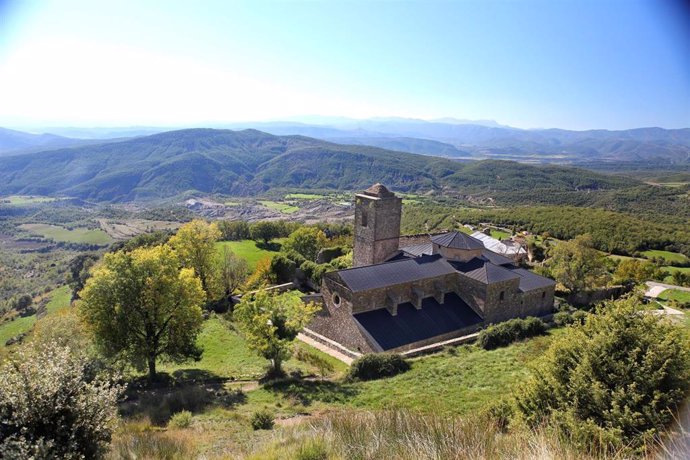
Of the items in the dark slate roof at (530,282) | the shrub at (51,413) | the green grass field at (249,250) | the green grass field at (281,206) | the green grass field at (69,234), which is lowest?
the green grass field at (69,234)

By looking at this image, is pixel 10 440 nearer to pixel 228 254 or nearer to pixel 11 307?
pixel 228 254

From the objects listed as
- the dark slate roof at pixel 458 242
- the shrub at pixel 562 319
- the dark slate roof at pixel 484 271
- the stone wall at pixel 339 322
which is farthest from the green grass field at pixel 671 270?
the stone wall at pixel 339 322

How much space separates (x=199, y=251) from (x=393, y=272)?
16215mm

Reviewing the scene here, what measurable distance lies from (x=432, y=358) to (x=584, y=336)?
12242 mm

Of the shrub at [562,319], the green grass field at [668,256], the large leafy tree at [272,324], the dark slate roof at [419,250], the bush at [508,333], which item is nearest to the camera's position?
the large leafy tree at [272,324]

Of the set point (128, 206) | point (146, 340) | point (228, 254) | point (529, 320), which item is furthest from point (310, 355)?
point (128, 206)

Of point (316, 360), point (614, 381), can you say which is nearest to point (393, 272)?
point (316, 360)

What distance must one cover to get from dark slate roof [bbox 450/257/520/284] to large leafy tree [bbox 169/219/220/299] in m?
18.7

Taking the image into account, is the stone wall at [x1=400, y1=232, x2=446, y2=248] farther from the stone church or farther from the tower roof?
the tower roof

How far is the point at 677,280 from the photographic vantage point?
118 feet

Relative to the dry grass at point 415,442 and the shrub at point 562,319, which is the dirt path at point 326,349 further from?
the dry grass at point 415,442

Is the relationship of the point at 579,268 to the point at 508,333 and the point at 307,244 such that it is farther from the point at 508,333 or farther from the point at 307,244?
the point at 307,244

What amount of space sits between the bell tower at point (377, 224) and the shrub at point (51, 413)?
21.8 m

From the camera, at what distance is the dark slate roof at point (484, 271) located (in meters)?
24.1
